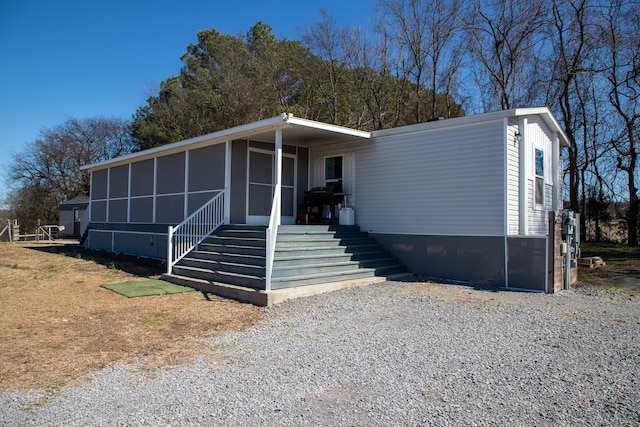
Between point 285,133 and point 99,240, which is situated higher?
point 285,133

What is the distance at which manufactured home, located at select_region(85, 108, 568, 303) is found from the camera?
848 cm

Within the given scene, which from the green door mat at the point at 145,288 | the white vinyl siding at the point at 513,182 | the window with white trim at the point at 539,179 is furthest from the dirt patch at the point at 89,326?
the window with white trim at the point at 539,179

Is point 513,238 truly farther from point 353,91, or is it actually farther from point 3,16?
point 353,91

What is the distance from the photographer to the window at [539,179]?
10.1m

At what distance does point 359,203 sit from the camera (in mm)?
Answer: 11016

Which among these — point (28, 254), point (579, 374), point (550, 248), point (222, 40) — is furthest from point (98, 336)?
point (222, 40)

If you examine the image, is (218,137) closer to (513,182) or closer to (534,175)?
(513,182)

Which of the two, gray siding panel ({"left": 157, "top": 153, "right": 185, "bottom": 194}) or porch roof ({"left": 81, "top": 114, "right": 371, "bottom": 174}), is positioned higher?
porch roof ({"left": 81, "top": 114, "right": 371, "bottom": 174})

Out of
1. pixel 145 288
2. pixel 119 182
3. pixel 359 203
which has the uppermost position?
Answer: pixel 119 182

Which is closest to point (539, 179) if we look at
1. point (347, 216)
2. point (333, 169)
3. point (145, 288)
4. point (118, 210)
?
point (347, 216)

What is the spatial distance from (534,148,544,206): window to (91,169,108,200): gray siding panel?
13959 mm

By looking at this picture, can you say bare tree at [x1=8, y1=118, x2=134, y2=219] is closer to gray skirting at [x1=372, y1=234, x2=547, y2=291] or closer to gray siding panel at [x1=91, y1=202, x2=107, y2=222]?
gray siding panel at [x1=91, y1=202, x2=107, y2=222]

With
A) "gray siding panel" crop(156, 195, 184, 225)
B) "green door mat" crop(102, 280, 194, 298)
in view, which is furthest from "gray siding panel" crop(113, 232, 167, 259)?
"green door mat" crop(102, 280, 194, 298)

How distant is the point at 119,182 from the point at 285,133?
7.66 m
